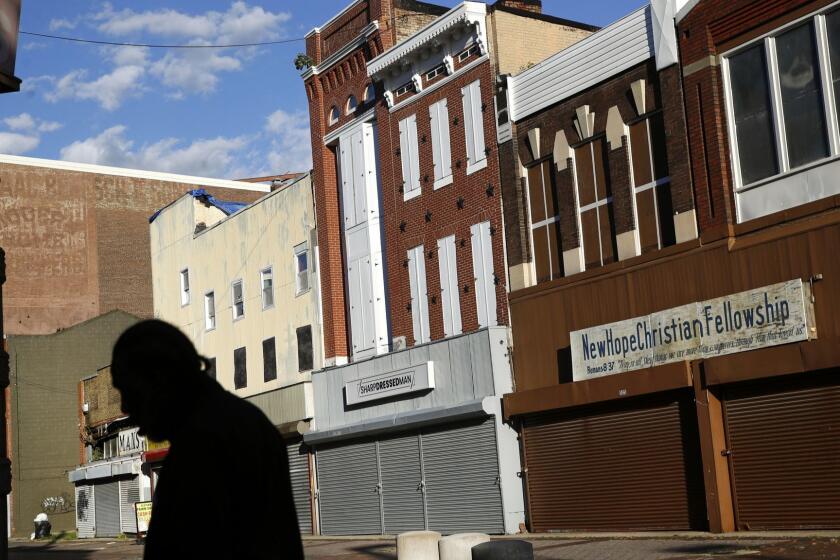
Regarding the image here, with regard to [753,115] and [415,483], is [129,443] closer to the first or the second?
[415,483]

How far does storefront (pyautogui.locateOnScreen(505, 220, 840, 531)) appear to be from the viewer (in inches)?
749

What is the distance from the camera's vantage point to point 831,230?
18.8 m

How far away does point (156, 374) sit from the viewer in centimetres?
344

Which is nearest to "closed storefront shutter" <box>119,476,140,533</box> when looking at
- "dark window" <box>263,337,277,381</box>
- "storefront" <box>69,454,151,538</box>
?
"storefront" <box>69,454,151,538</box>

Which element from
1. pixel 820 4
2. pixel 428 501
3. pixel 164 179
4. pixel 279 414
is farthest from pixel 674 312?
pixel 164 179

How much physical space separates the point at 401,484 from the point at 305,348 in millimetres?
6479

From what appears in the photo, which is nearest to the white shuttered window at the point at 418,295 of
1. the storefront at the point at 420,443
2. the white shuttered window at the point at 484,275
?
the storefront at the point at 420,443

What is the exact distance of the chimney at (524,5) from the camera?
A: 28453mm

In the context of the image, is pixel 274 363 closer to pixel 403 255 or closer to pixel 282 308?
pixel 282 308

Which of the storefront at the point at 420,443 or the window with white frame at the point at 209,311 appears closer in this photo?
the storefront at the point at 420,443

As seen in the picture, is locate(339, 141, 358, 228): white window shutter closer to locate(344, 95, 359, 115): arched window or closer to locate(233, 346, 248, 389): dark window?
locate(344, 95, 359, 115): arched window

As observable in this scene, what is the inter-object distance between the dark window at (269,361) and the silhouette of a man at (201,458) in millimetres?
32565

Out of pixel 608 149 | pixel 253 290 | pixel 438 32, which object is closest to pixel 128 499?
pixel 253 290

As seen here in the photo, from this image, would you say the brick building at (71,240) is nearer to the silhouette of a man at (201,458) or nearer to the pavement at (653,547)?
the pavement at (653,547)
